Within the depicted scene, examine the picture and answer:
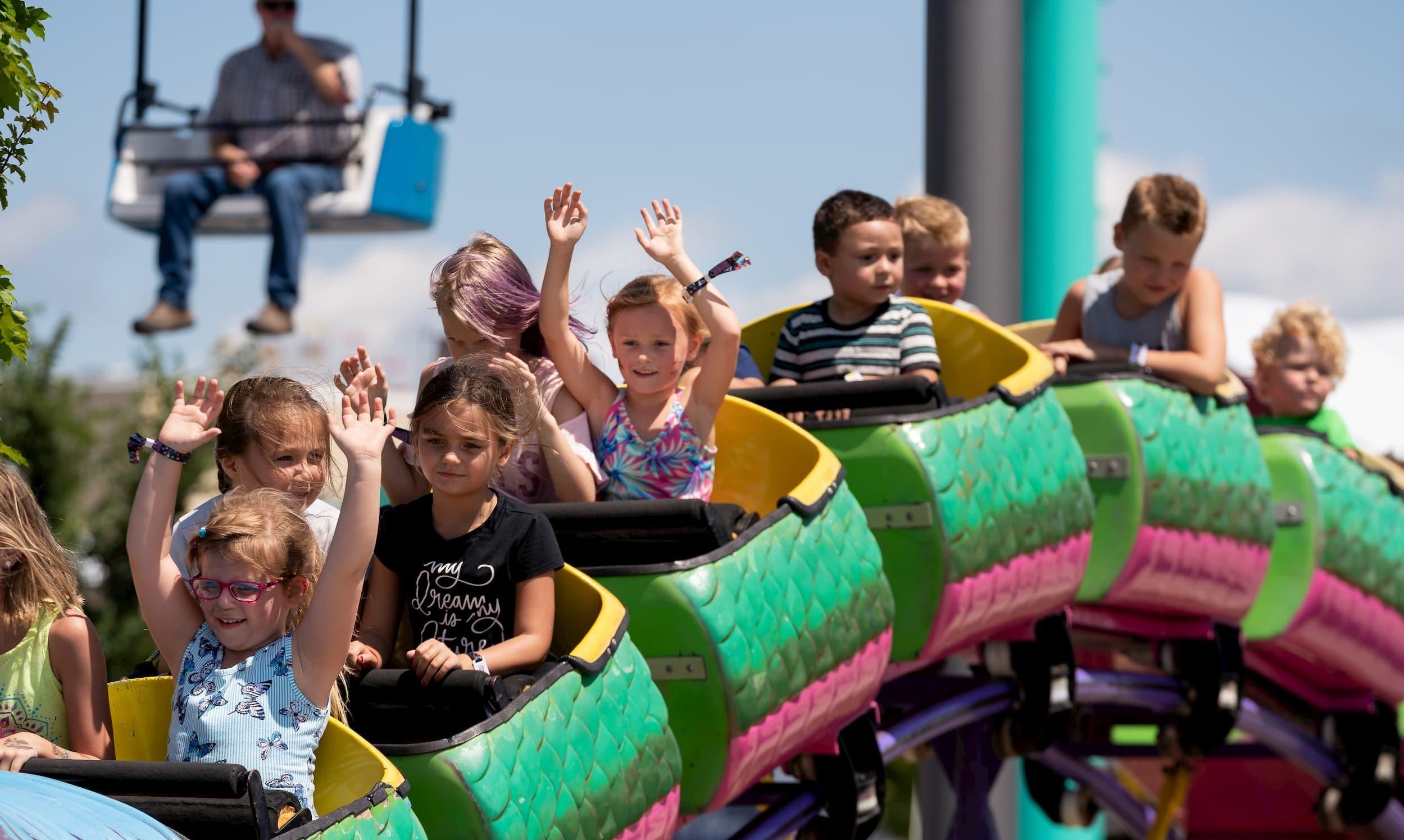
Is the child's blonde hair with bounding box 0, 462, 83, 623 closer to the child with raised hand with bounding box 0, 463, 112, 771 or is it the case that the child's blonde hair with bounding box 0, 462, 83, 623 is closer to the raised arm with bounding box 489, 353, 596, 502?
the child with raised hand with bounding box 0, 463, 112, 771

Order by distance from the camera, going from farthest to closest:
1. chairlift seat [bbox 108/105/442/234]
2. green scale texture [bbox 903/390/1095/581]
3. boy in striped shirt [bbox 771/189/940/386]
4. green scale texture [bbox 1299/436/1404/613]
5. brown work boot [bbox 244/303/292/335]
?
chairlift seat [bbox 108/105/442/234]
brown work boot [bbox 244/303/292/335]
green scale texture [bbox 1299/436/1404/613]
boy in striped shirt [bbox 771/189/940/386]
green scale texture [bbox 903/390/1095/581]

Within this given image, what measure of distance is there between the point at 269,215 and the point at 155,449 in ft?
25.1

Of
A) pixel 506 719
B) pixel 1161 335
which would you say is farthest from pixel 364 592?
pixel 1161 335

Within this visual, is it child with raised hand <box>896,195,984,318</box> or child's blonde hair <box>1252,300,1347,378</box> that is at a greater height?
child with raised hand <box>896,195,984,318</box>

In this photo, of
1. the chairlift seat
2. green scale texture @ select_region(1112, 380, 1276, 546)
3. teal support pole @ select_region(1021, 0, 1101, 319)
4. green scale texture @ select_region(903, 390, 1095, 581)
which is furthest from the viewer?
the chairlift seat

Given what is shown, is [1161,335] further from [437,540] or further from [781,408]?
[437,540]

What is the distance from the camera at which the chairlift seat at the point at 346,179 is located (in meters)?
9.38

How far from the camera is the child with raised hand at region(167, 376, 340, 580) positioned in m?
2.36

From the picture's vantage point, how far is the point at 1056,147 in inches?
241

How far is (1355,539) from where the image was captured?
14.3 ft

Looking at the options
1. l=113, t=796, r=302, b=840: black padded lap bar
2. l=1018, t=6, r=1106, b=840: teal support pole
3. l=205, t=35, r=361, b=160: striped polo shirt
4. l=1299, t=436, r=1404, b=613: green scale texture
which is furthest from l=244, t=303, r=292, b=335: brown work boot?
l=113, t=796, r=302, b=840: black padded lap bar

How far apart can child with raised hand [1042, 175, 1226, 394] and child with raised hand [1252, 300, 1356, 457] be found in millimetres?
826

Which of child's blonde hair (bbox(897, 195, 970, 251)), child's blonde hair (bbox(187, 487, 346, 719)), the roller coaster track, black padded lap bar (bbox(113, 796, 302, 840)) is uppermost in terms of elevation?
child's blonde hair (bbox(897, 195, 970, 251))

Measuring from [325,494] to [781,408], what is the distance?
38.2 inches
